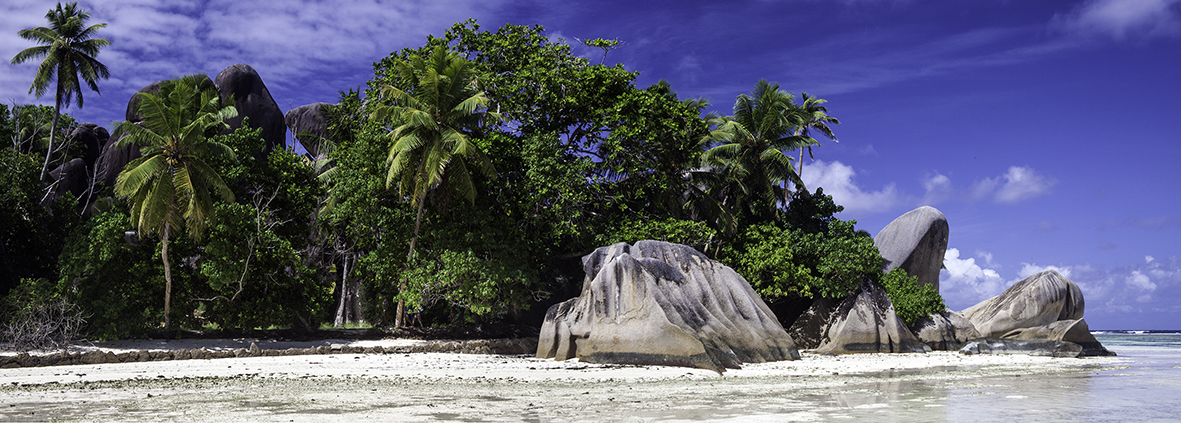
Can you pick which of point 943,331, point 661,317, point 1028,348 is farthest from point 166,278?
point 1028,348

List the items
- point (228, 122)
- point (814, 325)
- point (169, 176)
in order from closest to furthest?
point (169, 176) → point (814, 325) → point (228, 122)

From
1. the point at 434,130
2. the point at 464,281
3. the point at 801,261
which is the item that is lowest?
the point at 464,281

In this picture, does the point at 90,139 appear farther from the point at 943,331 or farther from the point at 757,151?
the point at 943,331

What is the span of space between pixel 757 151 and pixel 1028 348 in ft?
33.6

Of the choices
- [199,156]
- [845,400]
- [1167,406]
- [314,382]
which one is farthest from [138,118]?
[1167,406]

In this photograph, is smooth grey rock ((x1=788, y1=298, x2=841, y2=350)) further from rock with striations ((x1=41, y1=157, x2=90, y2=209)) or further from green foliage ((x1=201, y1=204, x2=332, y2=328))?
rock with striations ((x1=41, y1=157, x2=90, y2=209))

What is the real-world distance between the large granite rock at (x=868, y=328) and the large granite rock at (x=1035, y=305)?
6997mm

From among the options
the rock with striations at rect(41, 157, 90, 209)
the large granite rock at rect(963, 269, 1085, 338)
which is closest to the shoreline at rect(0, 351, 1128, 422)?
the large granite rock at rect(963, 269, 1085, 338)

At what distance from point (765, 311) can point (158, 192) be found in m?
14.6

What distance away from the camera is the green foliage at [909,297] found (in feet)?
74.7

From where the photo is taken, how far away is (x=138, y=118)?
100 feet

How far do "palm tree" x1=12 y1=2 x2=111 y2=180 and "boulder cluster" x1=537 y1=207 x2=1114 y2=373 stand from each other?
2377cm

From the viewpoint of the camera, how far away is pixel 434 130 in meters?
18.3

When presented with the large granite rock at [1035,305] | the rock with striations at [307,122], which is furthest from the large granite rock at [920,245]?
the rock with striations at [307,122]
